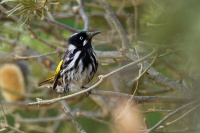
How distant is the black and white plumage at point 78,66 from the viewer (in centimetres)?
234

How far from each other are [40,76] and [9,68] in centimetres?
27

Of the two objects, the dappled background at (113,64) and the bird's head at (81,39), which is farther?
the bird's head at (81,39)

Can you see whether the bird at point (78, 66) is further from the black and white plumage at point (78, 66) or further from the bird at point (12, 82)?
the bird at point (12, 82)

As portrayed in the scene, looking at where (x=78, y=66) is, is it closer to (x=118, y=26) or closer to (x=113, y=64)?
(x=118, y=26)

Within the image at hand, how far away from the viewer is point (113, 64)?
137 inches

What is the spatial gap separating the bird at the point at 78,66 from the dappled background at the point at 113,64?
7 cm

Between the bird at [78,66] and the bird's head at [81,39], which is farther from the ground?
the bird's head at [81,39]

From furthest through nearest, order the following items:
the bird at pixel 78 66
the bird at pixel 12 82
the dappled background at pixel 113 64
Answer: the bird at pixel 12 82 < the bird at pixel 78 66 < the dappled background at pixel 113 64

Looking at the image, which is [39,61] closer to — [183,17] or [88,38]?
[88,38]

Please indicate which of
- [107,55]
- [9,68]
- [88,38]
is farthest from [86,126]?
[107,55]

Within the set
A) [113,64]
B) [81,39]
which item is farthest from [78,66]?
[113,64]

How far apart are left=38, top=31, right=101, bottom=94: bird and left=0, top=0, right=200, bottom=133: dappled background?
0.23 feet

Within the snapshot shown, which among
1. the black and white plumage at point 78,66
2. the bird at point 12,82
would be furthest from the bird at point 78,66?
the bird at point 12,82

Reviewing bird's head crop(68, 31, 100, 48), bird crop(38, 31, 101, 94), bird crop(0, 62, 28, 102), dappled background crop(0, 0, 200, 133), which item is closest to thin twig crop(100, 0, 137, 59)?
dappled background crop(0, 0, 200, 133)
